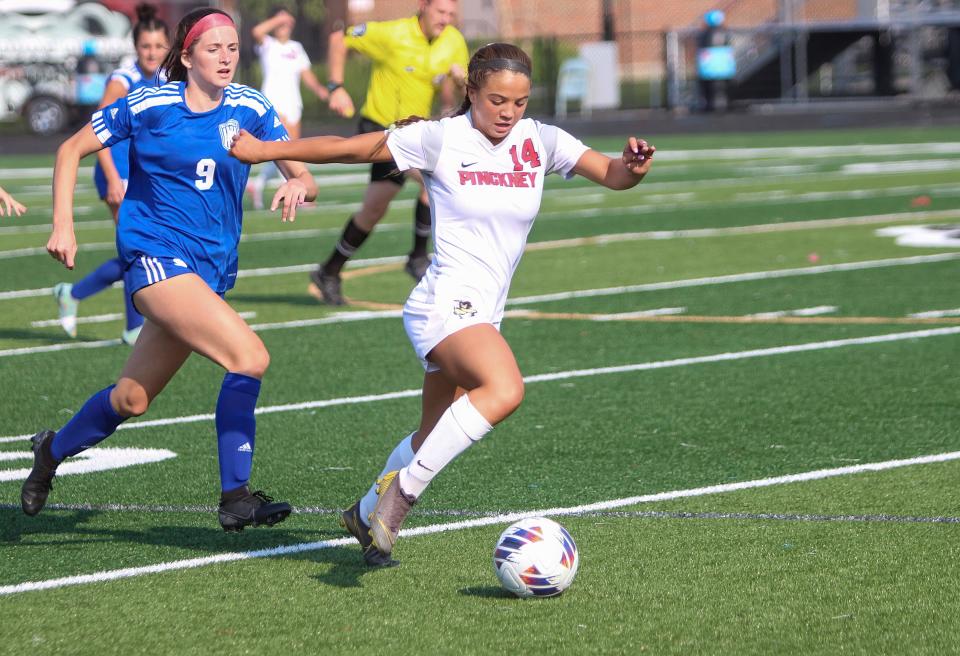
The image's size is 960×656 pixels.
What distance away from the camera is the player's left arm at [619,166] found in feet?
19.7

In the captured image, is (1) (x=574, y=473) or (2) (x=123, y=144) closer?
(1) (x=574, y=473)

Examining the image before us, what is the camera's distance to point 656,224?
1869cm

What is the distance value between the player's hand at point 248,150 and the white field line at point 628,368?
125 inches

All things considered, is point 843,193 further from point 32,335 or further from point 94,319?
point 32,335

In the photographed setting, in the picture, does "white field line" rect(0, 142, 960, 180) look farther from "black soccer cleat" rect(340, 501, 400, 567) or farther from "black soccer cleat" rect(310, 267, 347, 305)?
"black soccer cleat" rect(340, 501, 400, 567)

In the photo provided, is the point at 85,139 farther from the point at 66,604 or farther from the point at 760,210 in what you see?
the point at 760,210

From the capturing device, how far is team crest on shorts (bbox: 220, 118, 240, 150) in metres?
6.35

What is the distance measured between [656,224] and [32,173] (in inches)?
569

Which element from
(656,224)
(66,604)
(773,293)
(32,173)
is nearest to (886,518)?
(66,604)

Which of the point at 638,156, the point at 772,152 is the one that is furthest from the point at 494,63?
the point at 772,152

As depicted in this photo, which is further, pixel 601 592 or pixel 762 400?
pixel 762 400

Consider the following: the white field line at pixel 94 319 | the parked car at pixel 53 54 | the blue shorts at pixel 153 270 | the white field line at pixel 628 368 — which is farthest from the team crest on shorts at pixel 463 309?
the parked car at pixel 53 54

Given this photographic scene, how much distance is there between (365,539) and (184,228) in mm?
1487

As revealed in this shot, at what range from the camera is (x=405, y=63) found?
1336 cm
